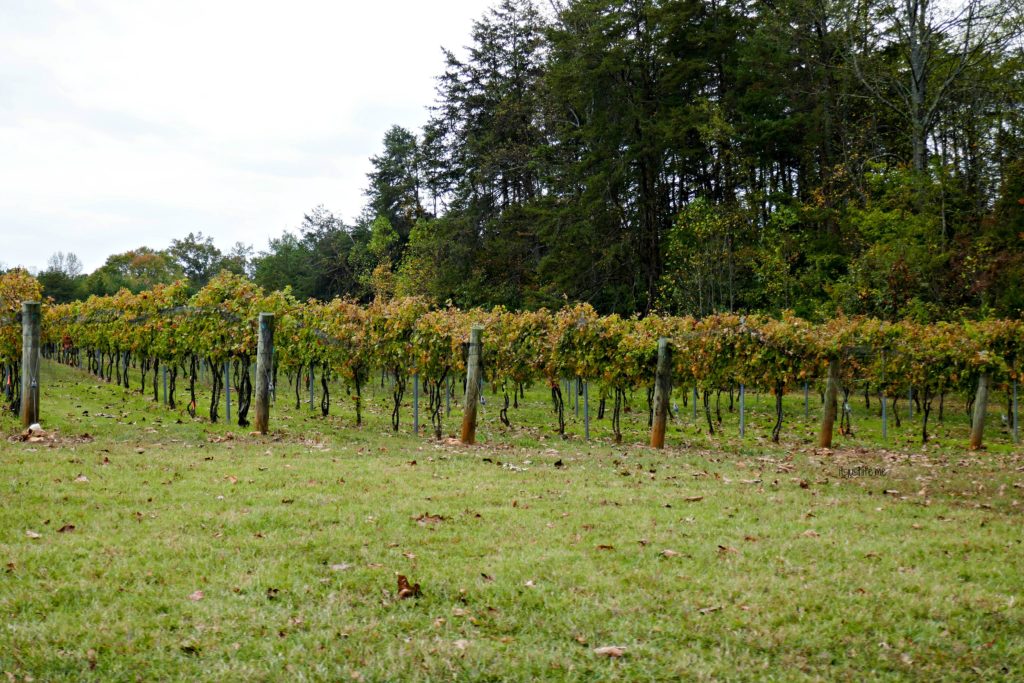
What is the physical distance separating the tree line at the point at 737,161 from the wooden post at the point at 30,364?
722 inches

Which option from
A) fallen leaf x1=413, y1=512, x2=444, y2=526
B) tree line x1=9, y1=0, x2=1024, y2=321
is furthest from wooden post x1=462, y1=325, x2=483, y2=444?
→ tree line x1=9, y1=0, x2=1024, y2=321

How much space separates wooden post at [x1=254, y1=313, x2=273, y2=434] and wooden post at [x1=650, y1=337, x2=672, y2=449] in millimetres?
6021

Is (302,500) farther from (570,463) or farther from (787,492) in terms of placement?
(787,492)

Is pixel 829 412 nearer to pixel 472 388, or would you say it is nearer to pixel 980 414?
pixel 980 414

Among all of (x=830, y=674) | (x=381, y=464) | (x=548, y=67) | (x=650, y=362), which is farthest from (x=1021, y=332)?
(x=548, y=67)

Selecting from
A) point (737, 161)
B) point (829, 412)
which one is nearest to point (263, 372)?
point (829, 412)

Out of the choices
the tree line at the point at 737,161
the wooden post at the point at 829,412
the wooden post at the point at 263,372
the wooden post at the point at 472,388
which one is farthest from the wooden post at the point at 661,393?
the tree line at the point at 737,161

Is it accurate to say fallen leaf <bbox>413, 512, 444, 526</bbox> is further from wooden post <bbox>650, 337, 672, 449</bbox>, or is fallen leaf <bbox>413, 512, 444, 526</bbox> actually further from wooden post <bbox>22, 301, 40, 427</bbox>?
wooden post <bbox>22, 301, 40, 427</bbox>

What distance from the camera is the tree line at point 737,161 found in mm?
23547

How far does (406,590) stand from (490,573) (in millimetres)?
Answer: 599

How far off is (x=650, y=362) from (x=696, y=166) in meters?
22.9

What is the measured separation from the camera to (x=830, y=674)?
3.46 meters

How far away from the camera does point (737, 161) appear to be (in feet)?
98.4

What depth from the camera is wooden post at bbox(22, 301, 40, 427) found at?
10.8 m
